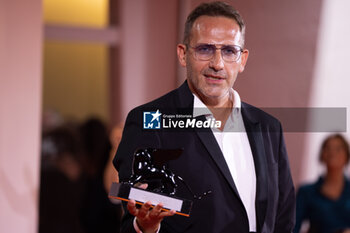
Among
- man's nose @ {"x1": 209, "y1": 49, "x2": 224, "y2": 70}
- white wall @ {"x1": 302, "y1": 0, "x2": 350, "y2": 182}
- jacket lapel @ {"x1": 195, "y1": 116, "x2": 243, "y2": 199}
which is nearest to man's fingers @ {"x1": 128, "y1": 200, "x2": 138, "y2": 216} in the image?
jacket lapel @ {"x1": 195, "y1": 116, "x2": 243, "y2": 199}

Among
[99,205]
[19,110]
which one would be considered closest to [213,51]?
[19,110]

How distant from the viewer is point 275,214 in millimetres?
1250

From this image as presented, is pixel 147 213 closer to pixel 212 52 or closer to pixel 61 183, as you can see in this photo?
pixel 212 52

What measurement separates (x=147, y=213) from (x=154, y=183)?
79 mm

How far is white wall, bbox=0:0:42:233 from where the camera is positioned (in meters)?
2.16

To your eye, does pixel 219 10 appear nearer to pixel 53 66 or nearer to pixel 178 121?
pixel 178 121

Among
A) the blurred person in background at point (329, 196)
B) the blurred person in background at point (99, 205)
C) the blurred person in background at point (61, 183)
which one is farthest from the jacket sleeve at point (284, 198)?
the blurred person in background at point (61, 183)

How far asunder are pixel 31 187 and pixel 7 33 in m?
0.73

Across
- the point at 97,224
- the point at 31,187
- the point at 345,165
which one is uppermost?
the point at 345,165

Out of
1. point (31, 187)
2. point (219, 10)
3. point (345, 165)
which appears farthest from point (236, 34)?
point (31, 187)

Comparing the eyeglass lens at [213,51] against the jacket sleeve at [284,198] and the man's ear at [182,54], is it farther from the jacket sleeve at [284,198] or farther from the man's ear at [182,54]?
the jacket sleeve at [284,198]

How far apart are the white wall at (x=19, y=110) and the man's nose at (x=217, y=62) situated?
4.20 feet

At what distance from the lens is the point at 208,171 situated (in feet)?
3.87

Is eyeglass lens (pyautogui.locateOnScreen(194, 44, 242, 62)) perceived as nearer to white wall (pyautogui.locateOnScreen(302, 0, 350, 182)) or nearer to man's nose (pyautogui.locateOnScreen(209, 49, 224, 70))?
man's nose (pyautogui.locateOnScreen(209, 49, 224, 70))
